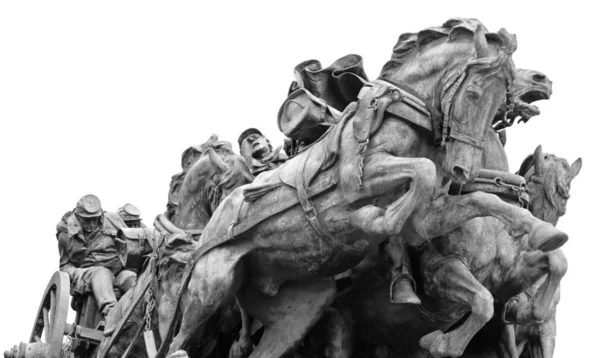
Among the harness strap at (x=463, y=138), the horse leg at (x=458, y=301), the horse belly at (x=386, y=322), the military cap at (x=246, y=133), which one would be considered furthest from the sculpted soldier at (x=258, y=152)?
the harness strap at (x=463, y=138)

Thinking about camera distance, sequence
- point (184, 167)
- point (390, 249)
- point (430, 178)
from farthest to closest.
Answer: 1. point (184, 167)
2. point (390, 249)
3. point (430, 178)

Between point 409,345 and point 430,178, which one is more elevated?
point 430,178

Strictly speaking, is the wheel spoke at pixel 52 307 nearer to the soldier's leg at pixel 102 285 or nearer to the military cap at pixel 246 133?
the soldier's leg at pixel 102 285

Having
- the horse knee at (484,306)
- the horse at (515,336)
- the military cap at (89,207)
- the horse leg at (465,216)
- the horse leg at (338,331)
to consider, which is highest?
the horse leg at (465,216)

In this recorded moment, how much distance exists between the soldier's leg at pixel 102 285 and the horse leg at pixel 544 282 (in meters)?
5.71

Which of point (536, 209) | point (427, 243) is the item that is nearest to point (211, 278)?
point (427, 243)

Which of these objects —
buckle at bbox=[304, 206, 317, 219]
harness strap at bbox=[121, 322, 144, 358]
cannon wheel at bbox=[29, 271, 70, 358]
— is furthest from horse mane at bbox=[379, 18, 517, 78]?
cannon wheel at bbox=[29, 271, 70, 358]

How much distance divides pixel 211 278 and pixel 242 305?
58 cm

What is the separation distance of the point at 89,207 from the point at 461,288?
23.3ft

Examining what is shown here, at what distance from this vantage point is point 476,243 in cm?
1695

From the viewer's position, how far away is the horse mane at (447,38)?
16.5 metres

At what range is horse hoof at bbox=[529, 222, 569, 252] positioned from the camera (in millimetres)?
15719

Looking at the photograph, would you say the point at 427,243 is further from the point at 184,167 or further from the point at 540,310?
the point at 184,167

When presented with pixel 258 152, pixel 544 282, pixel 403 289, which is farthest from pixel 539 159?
pixel 258 152
